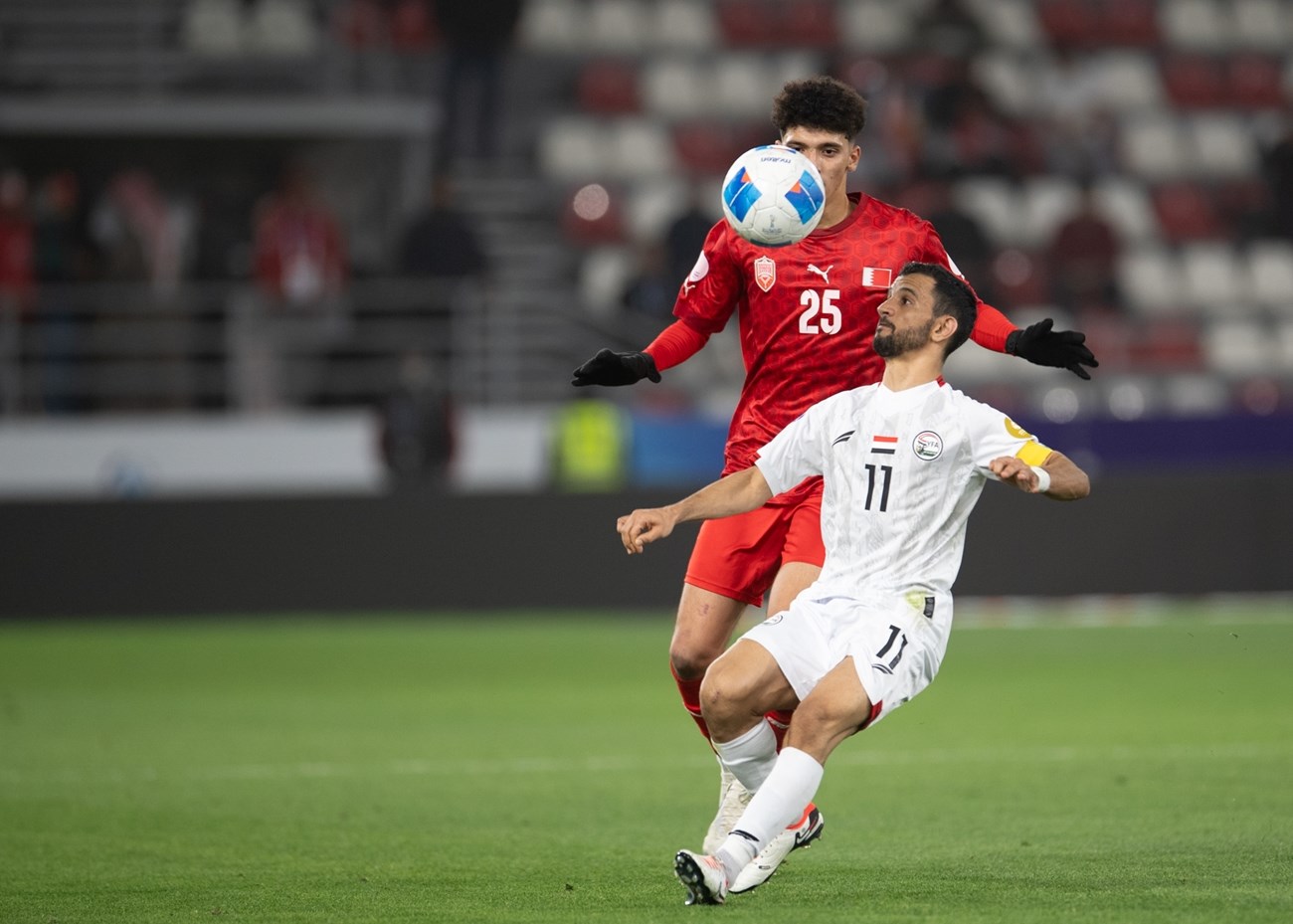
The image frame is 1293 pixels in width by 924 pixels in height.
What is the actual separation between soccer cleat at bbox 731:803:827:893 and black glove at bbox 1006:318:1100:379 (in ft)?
5.08

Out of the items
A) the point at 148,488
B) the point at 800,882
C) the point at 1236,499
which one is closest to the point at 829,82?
the point at 800,882

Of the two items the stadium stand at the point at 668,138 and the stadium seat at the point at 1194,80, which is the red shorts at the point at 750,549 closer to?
the stadium stand at the point at 668,138

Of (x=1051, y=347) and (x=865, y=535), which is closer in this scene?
(x=865, y=535)

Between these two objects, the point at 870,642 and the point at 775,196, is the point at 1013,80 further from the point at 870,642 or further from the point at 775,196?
the point at 870,642

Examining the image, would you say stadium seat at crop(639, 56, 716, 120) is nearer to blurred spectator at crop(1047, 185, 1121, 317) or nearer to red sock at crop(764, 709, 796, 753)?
blurred spectator at crop(1047, 185, 1121, 317)

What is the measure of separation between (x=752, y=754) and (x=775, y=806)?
74 cm

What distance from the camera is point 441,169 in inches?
885

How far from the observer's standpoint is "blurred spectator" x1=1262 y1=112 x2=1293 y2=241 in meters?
21.3

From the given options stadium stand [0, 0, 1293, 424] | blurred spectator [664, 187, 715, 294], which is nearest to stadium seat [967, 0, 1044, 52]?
stadium stand [0, 0, 1293, 424]

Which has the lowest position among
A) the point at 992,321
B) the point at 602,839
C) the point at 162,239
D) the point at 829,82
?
the point at 162,239

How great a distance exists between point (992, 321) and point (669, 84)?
701 inches

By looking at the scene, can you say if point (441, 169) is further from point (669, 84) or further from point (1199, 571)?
point (1199, 571)

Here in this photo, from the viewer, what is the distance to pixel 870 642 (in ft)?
18.9

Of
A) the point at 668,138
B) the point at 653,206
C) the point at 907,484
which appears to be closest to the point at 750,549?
the point at 907,484
